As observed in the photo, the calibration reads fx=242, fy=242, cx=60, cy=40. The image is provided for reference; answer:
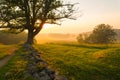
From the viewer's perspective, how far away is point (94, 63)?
100ft

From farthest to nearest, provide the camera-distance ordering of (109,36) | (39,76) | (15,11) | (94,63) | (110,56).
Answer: (109,36) < (15,11) < (110,56) < (94,63) < (39,76)

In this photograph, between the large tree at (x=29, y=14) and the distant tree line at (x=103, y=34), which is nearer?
the large tree at (x=29, y=14)

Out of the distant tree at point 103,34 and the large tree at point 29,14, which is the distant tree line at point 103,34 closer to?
the distant tree at point 103,34

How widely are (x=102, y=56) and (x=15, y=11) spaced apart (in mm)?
29395

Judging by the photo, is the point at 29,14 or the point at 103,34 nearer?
the point at 29,14

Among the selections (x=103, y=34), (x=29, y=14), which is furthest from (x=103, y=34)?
(x=29, y=14)

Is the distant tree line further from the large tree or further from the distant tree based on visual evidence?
the large tree

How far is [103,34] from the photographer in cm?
11675

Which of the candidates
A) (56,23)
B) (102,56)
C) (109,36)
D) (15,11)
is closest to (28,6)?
(15,11)

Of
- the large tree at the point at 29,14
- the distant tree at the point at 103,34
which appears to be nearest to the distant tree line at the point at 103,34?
the distant tree at the point at 103,34

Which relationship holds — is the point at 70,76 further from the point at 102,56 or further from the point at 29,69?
the point at 102,56

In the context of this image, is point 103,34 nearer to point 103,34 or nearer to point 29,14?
point 103,34

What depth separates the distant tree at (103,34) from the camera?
114 meters

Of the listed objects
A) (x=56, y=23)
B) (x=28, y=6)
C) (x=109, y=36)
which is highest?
(x=28, y=6)
